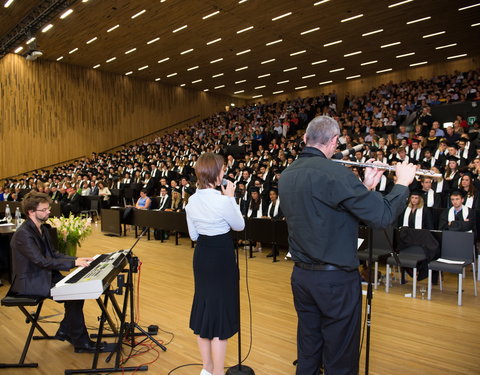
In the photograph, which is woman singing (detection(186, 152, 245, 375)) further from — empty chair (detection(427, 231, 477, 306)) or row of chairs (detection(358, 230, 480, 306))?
empty chair (detection(427, 231, 477, 306))

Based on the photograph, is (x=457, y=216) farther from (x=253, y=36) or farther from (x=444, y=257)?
(x=253, y=36)

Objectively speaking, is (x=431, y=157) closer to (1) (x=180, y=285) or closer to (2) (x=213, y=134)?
(1) (x=180, y=285)

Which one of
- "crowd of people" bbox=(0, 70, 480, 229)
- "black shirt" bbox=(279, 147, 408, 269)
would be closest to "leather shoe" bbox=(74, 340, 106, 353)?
"black shirt" bbox=(279, 147, 408, 269)

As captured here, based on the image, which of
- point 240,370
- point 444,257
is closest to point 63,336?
Answer: point 240,370

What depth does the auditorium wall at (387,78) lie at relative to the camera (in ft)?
65.3

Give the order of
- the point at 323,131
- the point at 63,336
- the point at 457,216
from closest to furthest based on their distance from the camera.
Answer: the point at 323,131 → the point at 63,336 → the point at 457,216

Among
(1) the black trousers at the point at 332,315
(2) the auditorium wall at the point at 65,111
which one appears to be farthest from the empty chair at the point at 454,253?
(2) the auditorium wall at the point at 65,111

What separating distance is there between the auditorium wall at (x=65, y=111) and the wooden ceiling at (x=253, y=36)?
1.03 metres

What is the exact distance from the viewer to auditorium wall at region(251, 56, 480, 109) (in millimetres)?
19891

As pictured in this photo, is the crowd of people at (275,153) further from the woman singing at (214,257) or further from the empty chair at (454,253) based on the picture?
the woman singing at (214,257)

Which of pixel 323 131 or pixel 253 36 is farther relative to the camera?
pixel 253 36

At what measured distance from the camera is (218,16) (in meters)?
12.9

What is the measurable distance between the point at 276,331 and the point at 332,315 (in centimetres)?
216

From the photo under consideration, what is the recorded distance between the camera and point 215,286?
8.09 ft
